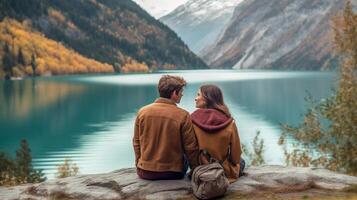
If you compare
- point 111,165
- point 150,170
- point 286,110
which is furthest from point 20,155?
point 286,110

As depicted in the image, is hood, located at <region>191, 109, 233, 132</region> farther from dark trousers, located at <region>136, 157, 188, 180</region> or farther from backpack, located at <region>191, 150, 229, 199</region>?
dark trousers, located at <region>136, 157, 188, 180</region>

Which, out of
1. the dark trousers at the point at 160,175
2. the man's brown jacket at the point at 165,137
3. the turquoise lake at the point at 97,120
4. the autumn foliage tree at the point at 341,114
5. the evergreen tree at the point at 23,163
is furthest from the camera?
the turquoise lake at the point at 97,120

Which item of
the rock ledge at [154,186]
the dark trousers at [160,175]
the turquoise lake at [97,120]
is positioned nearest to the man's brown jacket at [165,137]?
the dark trousers at [160,175]

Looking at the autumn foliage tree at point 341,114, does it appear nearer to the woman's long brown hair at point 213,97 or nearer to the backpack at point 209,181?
the woman's long brown hair at point 213,97

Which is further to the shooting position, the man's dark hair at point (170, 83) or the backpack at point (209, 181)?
the man's dark hair at point (170, 83)

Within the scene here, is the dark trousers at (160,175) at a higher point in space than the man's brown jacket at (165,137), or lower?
lower

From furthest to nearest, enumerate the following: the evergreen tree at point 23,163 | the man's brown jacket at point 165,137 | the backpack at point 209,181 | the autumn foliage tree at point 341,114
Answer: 1. the evergreen tree at point 23,163
2. the autumn foliage tree at point 341,114
3. the man's brown jacket at point 165,137
4. the backpack at point 209,181

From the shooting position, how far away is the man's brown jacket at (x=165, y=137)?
11039 mm

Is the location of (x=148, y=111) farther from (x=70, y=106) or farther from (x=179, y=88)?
(x=70, y=106)

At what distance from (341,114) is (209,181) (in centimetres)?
1554

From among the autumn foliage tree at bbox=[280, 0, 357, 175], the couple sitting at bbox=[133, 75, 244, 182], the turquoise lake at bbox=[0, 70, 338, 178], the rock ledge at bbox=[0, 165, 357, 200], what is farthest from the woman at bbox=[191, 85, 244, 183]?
the turquoise lake at bbox=[0, 70, 338, 178]

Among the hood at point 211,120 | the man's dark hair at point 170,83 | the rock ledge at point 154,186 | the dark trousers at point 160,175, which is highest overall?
the man's dark hair at point 170,83

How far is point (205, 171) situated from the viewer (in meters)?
10.6

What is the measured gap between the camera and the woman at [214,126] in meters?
11.1
